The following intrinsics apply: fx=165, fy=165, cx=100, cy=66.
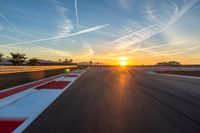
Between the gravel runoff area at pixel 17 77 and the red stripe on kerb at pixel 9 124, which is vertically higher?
the red stripe on kerb at pixel 9 124

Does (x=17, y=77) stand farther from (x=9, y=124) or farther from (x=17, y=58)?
(x=17, y=58)

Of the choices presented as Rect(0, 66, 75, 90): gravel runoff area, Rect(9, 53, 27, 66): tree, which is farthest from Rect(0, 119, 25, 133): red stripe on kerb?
Rect(9, 53, 27, 66): tree

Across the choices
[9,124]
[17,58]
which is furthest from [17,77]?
[17,58]

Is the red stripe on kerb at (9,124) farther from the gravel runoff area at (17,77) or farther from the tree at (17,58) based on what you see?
the tree at (17,58)

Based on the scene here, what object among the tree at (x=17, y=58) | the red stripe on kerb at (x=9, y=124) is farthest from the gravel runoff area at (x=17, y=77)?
the tree at (x=17, y=58)

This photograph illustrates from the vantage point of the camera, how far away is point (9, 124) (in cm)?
378

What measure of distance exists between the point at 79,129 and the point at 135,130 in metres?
1.19

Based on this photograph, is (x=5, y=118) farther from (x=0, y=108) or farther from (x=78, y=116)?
(x=78, y=116)

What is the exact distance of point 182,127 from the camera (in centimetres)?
369

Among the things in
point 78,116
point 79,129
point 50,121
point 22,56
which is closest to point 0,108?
point 50,121

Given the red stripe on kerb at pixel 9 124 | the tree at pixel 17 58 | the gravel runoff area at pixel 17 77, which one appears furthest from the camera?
the tree at pixel 17 58

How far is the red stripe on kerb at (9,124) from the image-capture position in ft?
11.2

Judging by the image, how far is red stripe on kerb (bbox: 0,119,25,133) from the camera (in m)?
3.43

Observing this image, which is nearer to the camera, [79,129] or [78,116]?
[79,129]
